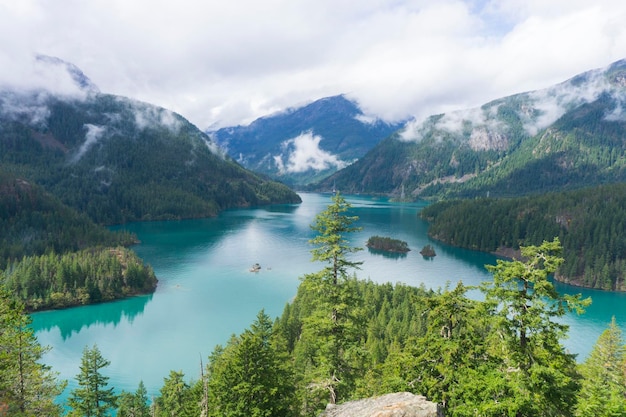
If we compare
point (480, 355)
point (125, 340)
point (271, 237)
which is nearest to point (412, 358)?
point (480, 355)

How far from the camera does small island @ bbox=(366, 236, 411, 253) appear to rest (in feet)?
482

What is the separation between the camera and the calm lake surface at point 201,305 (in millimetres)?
63531

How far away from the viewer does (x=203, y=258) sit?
131 metres

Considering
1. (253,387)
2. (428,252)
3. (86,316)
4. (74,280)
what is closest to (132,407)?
(253,387)

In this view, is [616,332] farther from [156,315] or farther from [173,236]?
[173,236]

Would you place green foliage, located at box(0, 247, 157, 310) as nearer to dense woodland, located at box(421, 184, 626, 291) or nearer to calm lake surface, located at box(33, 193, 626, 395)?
calm lake surface, located at box(33, 193, 626, 395)

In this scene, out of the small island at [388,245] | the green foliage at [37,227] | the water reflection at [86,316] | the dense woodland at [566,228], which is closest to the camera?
the water reflection at [86,316]

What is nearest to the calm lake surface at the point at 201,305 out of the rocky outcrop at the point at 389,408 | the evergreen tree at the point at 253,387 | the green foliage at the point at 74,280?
the green foliage at the point at 74,280

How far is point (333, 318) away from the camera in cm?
2283

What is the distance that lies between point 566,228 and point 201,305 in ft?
434

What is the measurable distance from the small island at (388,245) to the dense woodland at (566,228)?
30485 millimetres

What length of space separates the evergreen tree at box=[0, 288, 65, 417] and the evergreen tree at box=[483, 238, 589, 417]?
21.1 meters

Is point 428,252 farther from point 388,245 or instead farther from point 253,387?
point 253,387

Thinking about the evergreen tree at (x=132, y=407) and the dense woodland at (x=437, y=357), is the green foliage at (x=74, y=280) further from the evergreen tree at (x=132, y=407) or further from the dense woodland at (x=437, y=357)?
the dense woodland at (x=437, y=357)
